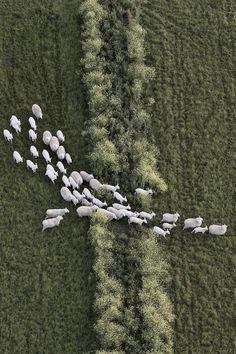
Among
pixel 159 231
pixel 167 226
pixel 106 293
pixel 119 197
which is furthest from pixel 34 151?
pixel 106 293

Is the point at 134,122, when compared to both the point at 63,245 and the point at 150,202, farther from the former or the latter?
the point at 63,245

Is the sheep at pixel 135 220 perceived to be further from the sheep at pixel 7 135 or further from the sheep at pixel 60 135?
the sheep at pixel 7 135

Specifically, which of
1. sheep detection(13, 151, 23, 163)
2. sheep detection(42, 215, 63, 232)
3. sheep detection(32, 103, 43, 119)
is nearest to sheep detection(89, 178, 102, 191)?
sheep detection(42, 215, 63, 232)

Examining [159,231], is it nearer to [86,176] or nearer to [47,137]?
[86,176]

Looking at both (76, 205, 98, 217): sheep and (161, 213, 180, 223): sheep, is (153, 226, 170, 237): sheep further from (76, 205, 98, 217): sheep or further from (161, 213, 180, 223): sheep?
(76, 205, 98, 217): sheep

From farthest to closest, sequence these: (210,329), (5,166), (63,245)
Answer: (5,166) → (63,245) → (210,329)

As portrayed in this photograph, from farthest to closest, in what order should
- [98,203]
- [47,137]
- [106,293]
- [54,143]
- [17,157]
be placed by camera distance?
[47,137] < [54,143] < [17,157] < [98,203] < [106,293]

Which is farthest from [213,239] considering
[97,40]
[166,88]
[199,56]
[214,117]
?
[97,40]
